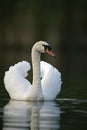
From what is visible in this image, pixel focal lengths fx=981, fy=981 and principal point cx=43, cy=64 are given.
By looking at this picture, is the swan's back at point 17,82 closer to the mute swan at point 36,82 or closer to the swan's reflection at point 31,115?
the mute swan at point 36,82

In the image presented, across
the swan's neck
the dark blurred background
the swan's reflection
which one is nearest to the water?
the swan's reflection

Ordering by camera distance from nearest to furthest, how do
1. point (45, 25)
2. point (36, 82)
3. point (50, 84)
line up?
point (36, 82)
point (50, 84)
point (45, 25)

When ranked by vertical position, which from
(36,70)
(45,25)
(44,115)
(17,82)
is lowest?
(45,25)

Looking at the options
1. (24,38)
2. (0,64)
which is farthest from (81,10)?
(0,64)

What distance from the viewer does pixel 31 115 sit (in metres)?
15.3

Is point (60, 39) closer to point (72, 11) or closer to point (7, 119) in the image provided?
point (72, 11)

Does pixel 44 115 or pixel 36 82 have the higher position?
pixel 36 82

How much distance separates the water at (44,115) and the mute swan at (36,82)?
0.26 meters

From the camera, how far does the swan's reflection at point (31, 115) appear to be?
13.9 metres

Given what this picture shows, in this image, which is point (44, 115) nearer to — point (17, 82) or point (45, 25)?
point (17, 82)

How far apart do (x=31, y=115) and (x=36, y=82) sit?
264 centimetres

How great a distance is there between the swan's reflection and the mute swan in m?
0.34

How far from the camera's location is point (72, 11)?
1722 inches

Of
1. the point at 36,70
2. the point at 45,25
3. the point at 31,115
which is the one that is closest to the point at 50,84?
the point at 36,70
